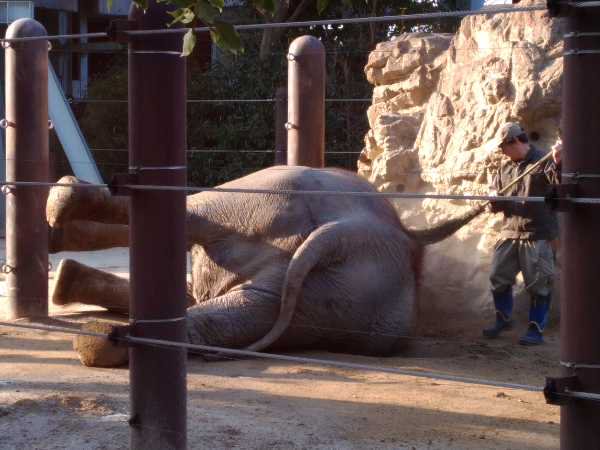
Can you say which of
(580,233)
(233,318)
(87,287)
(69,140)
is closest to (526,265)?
(233,318)

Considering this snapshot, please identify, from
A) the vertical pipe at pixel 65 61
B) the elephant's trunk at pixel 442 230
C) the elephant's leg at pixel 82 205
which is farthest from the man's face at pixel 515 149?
the vertical pipe at pixel 65 61

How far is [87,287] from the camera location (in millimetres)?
6793

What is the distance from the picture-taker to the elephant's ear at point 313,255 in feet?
18.5

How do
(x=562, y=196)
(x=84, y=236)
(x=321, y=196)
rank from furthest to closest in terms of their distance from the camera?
(x=84, y=236) < (x=321, y=196) < (x=562, y=196)

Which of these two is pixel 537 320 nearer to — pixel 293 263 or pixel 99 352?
pixel 293 263

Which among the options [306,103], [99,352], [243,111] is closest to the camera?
[99,352]

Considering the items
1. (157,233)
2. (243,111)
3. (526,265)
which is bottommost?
(526,265)

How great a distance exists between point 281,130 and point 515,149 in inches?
120

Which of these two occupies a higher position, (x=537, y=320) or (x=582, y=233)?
(x=582, y=233)

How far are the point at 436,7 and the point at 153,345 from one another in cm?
1268

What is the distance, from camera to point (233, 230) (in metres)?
5.99

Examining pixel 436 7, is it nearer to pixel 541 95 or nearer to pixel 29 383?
pixel 541 95

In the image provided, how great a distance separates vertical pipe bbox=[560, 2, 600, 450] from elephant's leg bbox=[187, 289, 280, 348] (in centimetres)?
346

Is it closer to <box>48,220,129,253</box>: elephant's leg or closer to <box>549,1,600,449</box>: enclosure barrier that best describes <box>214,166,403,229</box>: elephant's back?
<box>48,220,129,253</box>: elephant's leg
